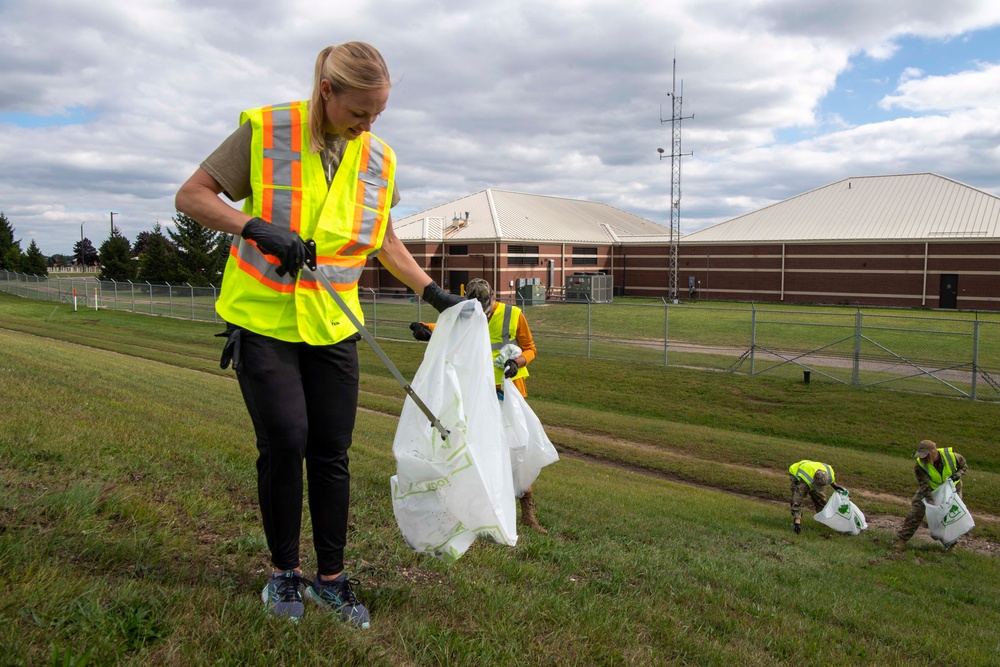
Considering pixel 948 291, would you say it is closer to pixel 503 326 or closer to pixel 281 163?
pixel 503 326

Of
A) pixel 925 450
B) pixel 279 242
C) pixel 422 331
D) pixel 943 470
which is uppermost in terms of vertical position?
pixel 279 242

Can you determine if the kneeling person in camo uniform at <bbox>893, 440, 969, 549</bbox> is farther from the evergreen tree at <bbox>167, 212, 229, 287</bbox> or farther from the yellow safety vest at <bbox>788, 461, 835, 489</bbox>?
the evergreen tree at <bbox>167, 212, 229, 287</bbox>

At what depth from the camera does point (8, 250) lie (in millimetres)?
71625

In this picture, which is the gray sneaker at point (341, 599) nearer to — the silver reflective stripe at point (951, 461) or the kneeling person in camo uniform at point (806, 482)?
the kneeling person in camo uniform at point (806, 482)

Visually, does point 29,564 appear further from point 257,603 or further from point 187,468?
point 187,468

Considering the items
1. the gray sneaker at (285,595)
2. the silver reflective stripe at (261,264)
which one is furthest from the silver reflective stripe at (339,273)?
the gray sneaker at (285,595)

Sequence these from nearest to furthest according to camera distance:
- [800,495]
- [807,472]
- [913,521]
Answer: [913,521]
[800,495]
[807,472]

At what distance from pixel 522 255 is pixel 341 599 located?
5519 centimetres

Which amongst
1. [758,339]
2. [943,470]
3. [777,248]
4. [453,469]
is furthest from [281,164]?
[777,248]

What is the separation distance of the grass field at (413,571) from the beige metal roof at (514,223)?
48.5 meters

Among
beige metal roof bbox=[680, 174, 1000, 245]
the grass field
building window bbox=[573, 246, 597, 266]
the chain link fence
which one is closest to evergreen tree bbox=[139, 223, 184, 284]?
the chain link fence

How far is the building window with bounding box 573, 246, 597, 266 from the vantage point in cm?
6200

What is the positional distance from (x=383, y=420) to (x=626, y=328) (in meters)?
18.7

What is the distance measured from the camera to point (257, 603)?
2566mm
